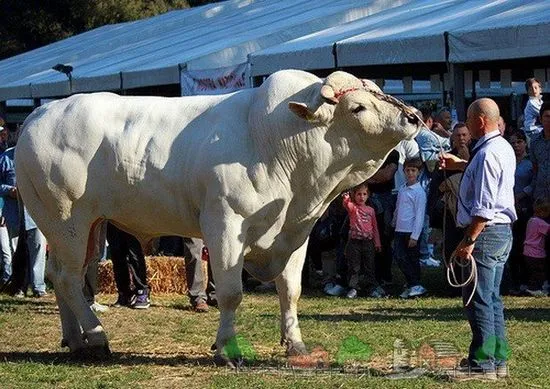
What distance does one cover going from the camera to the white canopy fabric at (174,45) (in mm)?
23797

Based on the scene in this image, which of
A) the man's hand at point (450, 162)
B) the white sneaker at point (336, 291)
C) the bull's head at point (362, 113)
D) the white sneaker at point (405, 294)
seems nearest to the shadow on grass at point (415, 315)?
the white sneaker at point (405, 294)

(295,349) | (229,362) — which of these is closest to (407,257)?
(295,349)

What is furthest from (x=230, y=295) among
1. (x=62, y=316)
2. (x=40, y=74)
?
(x=40, y=74)

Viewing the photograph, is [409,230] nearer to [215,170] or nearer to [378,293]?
[378,293]

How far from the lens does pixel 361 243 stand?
1464 cm

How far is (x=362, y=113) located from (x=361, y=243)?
6.10 metres

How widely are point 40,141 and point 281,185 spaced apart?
1995mm

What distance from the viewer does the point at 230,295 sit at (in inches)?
351

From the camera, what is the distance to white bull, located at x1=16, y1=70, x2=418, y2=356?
8781 millimetres

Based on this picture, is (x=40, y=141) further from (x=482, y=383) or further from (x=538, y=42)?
(x=538, y=42)

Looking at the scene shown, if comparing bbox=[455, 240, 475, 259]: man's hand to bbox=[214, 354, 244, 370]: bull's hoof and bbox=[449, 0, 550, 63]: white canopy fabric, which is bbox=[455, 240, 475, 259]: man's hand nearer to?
bbox=[214, 354, 244, 370]: bull's hoof

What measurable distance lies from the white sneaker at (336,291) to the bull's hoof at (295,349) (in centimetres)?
513

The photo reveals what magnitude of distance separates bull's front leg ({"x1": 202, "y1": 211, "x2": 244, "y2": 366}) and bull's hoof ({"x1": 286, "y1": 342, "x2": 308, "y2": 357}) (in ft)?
1.81

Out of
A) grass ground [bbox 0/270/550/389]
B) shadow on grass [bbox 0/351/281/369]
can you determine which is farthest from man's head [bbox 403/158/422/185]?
shadow on grass [bbox 0/351/281/369]
